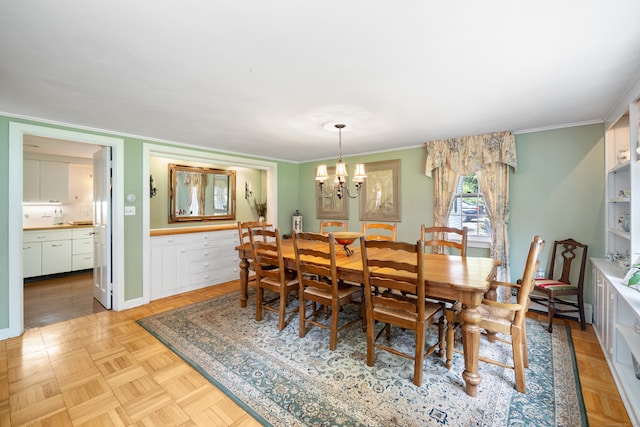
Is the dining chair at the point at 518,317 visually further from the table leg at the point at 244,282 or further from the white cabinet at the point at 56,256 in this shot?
the white cabinet at the point at 56,256

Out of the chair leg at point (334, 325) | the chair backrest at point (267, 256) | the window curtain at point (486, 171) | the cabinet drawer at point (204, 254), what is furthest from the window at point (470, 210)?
the cabinet drawer at point (204, 254)

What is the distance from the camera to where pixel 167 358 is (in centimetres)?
236

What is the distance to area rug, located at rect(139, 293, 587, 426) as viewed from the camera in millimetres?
1688

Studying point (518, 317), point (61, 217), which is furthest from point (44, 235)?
point (518, 317)

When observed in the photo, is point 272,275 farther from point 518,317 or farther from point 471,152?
point 471,152

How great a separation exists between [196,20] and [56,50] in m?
0.96

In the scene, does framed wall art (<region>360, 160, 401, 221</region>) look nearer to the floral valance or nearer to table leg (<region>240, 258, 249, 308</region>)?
the floral valance

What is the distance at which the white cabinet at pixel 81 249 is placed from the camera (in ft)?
16.4

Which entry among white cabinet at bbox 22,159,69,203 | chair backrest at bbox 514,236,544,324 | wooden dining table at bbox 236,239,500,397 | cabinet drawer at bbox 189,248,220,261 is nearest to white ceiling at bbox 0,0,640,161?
chair backrest at bbox 514,236,544,324

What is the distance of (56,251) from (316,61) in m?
5.71

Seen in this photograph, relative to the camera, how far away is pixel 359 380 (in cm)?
203

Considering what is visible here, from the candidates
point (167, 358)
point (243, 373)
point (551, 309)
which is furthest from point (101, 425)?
point (551, 309)

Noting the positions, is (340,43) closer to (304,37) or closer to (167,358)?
(304,37)

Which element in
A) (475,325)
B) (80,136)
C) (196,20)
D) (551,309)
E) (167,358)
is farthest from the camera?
(80,136)
